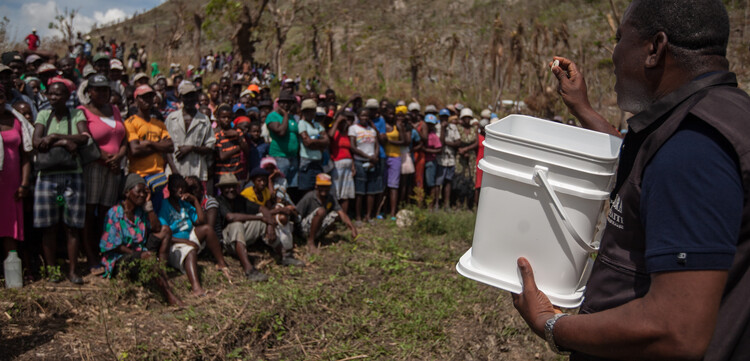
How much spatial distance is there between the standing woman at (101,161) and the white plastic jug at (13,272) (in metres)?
0.59

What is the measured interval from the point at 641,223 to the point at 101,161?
502 centimetres

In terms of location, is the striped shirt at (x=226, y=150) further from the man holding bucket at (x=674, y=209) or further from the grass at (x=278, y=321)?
the man holding bucket at (x=674, y=209)

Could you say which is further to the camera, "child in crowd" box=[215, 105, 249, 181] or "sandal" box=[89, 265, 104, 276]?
"child in crowd" box=[215, 105, 249, 181]

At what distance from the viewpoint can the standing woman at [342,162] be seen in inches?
303

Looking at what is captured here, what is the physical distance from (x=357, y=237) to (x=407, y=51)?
2225 centimetres

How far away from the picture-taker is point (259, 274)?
5609 mm

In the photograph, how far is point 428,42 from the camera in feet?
63.9

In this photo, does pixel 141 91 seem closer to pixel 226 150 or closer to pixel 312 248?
pixel 226 150

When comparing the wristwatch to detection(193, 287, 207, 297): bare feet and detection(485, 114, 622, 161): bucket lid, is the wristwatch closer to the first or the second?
detection(485, 114, 622, 161): bucket lid

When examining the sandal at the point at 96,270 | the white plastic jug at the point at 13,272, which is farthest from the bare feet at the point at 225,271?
the white plastic jug at the point at 13,272

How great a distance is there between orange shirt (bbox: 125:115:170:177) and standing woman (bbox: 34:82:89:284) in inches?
20.7

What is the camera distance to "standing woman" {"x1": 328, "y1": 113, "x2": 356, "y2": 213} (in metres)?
7.70

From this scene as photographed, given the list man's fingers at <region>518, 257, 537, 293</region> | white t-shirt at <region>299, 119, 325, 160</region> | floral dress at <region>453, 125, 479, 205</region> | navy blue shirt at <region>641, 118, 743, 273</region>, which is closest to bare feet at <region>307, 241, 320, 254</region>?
white t-shirt at <region>299, 119, 325, 160</region>

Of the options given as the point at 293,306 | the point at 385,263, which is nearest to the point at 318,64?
the point at 385,263
